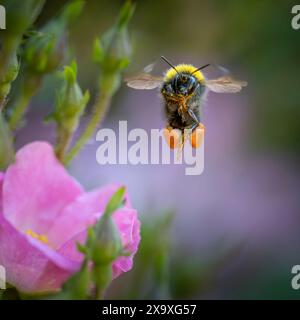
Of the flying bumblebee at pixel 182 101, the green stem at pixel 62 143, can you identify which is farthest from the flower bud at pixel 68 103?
the flying bumblebee at pixel 182 101

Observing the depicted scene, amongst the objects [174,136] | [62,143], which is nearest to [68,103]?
[62,143]

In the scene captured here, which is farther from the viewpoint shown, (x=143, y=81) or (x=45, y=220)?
(x=143, y=81)

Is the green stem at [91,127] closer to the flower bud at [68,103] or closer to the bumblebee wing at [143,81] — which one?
the flower bud at [68,103]

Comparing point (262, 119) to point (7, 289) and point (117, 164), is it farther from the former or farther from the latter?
point (7, 289)

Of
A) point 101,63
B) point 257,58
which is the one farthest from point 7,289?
point 257,58

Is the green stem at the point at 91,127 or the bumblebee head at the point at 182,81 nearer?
the green stem at the point at 91,127

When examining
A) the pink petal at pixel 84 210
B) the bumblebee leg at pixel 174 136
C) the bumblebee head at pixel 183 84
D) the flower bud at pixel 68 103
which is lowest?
the pink petal at pixel 84 210

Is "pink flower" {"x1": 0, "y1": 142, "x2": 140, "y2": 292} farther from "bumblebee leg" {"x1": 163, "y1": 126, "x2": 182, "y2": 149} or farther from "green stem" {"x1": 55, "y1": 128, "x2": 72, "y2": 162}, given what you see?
"bumblebee leg" {"x1": 163, "y1": 126, "x2": 182, "y2": 149}

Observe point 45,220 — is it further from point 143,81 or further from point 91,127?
point 143,81
